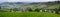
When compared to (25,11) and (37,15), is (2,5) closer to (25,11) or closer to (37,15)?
(25,11)

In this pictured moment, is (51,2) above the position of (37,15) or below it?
above

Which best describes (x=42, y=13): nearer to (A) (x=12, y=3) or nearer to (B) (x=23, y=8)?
(B) (x=23, y=8)

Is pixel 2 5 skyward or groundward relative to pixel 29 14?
skyward

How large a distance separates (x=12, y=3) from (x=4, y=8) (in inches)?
4.9

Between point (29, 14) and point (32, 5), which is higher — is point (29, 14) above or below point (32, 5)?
below

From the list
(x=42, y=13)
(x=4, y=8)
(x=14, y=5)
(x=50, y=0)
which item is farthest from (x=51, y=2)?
(x=4, y=8)

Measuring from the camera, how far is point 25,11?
1.38 m

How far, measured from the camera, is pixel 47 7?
1381 mm

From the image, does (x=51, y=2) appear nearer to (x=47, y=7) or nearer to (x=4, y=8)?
(x=47, y=7)

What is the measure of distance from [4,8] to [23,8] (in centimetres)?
25

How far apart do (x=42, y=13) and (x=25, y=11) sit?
8.7 inches

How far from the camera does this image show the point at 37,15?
136 cm

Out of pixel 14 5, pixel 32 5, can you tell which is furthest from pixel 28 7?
pixel 14 5

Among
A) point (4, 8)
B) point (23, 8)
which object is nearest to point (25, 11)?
point (23, 8)
